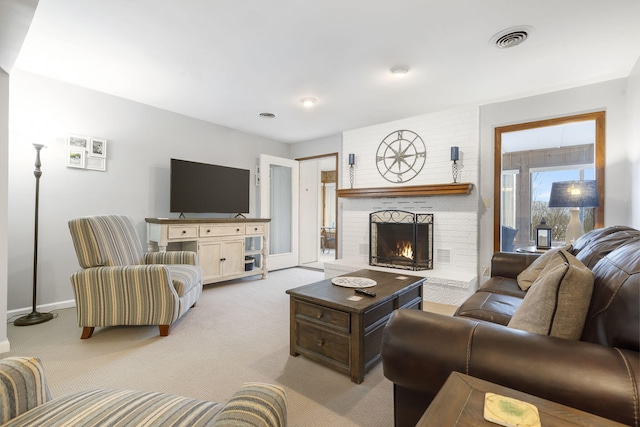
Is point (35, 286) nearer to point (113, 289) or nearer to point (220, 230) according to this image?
point (113, 289)

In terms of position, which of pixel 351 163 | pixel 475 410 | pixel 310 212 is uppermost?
pixel 351 163

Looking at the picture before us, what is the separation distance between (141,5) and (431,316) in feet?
8.30

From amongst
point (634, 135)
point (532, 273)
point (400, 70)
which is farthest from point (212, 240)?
point (634, 135)

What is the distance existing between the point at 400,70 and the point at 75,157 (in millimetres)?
3515

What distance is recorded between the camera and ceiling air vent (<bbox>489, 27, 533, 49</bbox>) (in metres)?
2.16

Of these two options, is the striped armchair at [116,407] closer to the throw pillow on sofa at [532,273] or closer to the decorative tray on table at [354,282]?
the decorative tray on table at [354,282]

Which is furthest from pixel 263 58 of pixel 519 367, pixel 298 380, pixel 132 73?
pixel 519 367

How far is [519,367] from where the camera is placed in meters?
0.84

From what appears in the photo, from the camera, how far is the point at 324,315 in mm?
1865

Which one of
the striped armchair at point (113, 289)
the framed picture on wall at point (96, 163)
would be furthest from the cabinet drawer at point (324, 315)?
the framed picture on wall at point (96, 163)

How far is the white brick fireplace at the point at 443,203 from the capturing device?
340cm

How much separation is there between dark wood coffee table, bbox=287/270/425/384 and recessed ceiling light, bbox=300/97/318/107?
233cm

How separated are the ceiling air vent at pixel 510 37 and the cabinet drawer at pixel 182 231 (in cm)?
359

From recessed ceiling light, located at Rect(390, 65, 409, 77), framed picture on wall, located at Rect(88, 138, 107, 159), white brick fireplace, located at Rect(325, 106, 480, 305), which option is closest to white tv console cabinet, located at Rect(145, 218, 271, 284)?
framed picture on wall, located at Rect(88, 138, 107, 159)
